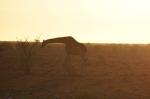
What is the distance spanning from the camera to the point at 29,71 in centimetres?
2611

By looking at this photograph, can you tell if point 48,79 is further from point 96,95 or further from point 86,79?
point 96,95

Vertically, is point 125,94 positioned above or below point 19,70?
below

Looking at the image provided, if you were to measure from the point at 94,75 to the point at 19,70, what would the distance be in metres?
5.09

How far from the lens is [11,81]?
22.2 m

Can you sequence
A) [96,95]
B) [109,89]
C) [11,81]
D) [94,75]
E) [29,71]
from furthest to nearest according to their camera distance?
[29,71] < [94,75] < [11,81] < [109,89] < [96,95]

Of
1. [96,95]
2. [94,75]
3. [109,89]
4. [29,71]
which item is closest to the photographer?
[96,95]

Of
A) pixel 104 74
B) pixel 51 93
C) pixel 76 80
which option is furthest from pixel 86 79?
pixel 51 93

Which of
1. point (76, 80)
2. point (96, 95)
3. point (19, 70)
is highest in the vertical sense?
point (19, 70)

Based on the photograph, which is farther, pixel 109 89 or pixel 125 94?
pixel 109 89

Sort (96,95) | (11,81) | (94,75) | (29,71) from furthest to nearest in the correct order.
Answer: (29,71)
(94,75)
(11,81)
(96,95)

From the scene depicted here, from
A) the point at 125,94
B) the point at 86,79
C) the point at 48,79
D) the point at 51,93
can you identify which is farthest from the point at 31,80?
the point at 125,94

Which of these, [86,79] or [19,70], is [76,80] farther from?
[19,70]

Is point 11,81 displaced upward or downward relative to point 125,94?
upward

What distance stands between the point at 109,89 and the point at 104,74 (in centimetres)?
551
